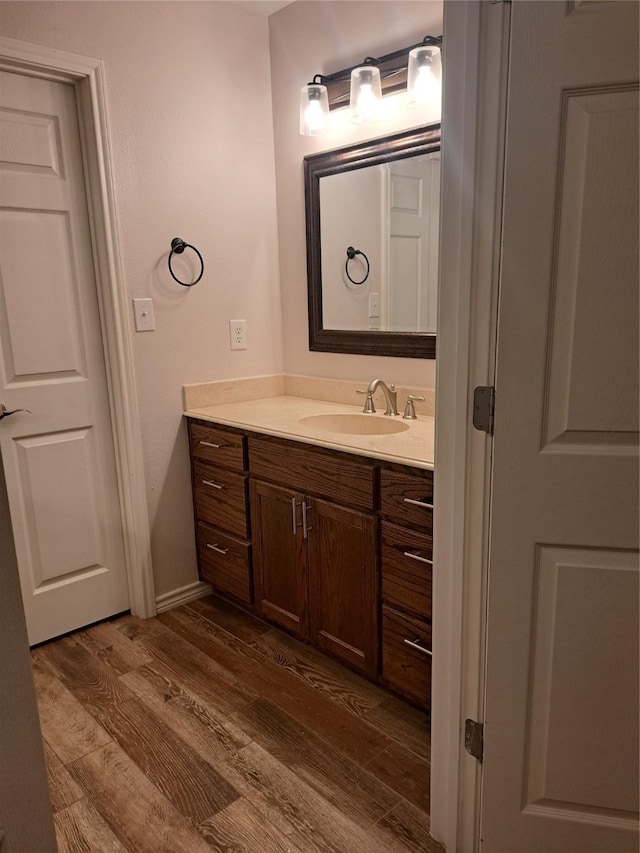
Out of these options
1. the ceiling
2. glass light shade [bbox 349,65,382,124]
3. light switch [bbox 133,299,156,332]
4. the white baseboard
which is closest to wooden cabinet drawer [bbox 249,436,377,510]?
light switch [bbox 133,299,156,332]

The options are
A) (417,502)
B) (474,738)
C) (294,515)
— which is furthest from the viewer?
(294,515)

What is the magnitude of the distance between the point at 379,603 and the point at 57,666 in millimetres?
1264

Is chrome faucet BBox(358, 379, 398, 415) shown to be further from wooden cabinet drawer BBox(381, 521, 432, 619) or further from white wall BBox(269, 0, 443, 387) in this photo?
wooden cabinet drawer BBox(381, 521, 432, 619)

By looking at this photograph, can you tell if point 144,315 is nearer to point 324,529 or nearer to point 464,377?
point 324,529

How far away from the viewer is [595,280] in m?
1.08

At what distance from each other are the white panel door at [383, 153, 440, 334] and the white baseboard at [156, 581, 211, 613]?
147 centimetres

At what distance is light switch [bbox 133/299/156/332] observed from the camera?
2.39 m

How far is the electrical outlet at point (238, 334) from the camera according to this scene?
2.72 metres

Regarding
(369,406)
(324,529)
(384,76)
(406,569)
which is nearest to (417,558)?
(406,569)

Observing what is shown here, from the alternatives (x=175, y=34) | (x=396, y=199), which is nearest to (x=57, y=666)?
(x=396, y=199)

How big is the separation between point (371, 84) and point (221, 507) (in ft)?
5.76

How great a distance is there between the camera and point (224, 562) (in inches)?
101

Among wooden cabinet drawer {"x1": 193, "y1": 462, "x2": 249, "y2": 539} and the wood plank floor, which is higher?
wooden cabinet drawer {"x1": 193, "y1": 462, "x2": 249, "y2": 539}

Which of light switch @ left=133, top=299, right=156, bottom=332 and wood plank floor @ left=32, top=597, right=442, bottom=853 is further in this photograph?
light switch @ left=133, top=299, right=156, bottom=332
